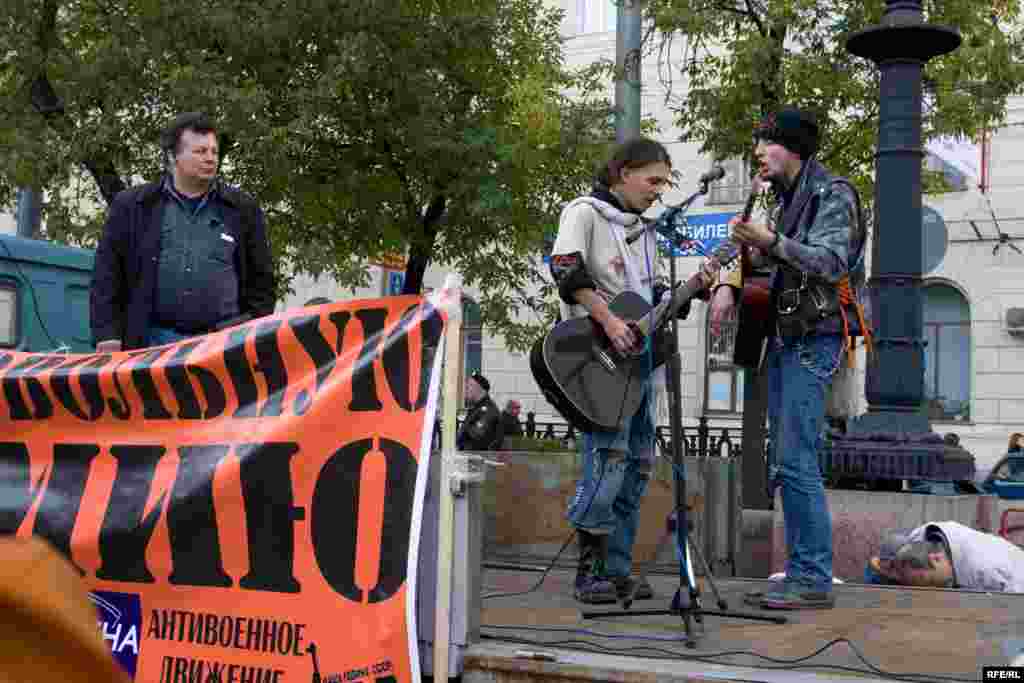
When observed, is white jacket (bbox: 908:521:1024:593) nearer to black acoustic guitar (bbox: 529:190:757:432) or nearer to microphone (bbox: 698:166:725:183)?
black acoustic guitar (bbox: 529:190:757:432)

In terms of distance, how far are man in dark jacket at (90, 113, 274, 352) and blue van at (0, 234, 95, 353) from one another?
6.23 m

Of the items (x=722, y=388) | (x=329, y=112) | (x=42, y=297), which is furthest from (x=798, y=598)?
(x=722, y=388)

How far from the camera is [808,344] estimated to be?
557 centimetres

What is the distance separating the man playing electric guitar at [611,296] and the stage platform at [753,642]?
0.81 feet

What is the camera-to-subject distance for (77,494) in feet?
15.4

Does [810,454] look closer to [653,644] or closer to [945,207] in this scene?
[653,644]

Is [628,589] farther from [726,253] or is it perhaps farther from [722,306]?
[726,253]

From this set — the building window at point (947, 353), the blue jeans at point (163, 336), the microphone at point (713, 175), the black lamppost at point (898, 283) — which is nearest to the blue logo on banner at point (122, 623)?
the blue jeans at point (163, 336)

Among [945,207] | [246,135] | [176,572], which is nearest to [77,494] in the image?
[176,572]

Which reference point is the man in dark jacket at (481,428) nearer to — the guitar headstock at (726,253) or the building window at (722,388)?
the guitar headstock at (726,253)

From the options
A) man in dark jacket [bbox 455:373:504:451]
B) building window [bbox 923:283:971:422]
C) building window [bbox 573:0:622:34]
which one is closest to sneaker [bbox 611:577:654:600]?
man in dark jacket [bbox 455:373:504:451]

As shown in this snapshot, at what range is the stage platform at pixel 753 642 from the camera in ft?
13.9

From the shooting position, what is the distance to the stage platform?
4.24m

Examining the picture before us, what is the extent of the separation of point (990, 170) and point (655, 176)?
19.4 metres
